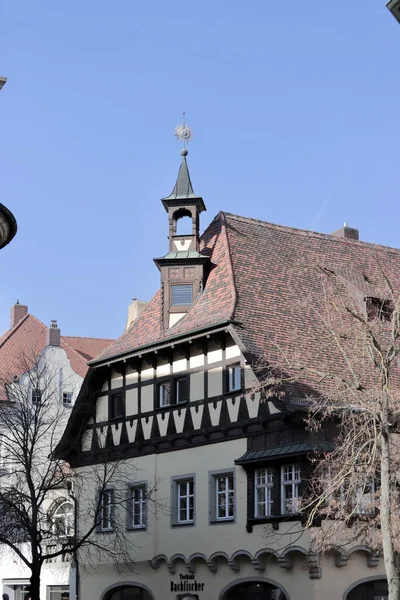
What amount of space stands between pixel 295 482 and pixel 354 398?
7192 mm

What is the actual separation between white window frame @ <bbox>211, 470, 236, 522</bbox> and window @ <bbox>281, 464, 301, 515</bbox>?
179 centimetres

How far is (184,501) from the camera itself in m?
30.9

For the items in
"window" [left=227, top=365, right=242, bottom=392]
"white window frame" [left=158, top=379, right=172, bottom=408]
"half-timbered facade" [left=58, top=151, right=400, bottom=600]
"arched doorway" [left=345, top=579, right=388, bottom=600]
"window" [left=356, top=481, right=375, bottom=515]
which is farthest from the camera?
"white window frame" [left=158, top=379, right=172, bottom=408]

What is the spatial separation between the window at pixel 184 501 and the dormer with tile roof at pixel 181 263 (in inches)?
181

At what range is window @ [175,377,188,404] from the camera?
103 feet

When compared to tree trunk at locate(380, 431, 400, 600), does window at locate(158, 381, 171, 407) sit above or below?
above

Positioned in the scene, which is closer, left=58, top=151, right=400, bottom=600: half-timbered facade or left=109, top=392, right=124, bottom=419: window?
left=58, top=151, right=400, bottom=600: half-timbered facade

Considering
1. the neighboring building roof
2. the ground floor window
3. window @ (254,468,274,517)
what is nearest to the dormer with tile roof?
window @ (254,468,274,517)

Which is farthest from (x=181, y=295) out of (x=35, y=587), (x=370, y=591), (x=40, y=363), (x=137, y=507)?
(x=40, y=363)

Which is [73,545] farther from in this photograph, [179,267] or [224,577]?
[179,267]

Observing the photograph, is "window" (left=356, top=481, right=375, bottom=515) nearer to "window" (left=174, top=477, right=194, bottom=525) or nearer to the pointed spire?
"window" (left=174, top=477, right=194, bottom=525)

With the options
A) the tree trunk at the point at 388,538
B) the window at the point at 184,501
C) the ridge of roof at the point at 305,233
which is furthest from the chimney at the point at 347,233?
the tree trunk at the point at 388,538

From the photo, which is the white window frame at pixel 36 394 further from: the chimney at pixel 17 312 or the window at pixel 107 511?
the chimney at pixel 17 312

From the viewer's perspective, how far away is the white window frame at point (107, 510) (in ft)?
103
